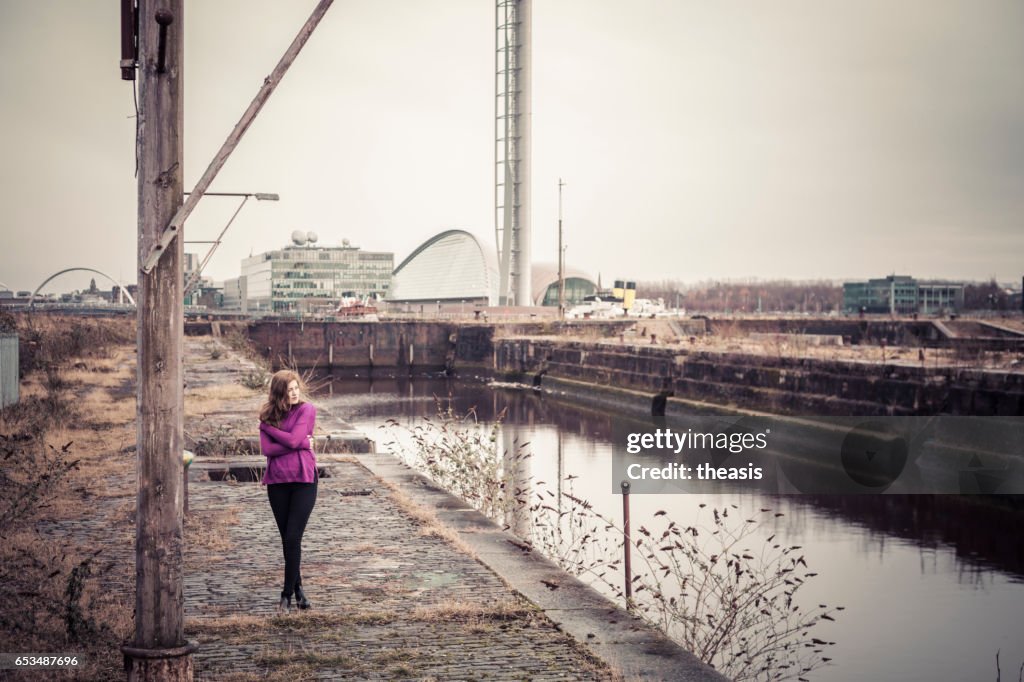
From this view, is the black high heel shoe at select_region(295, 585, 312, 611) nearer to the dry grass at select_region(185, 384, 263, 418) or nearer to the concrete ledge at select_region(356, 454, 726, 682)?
the concrete ledge at select_region(356, 454, 726, 682)

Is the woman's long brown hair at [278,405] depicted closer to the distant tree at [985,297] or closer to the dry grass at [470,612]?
the dry grass at [470,612]

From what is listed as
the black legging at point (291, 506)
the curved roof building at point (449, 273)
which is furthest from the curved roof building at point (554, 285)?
the black legging at point (291, 506)

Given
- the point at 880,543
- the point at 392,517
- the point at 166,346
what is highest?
the point at 166,346

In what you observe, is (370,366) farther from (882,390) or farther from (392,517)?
(392,517)

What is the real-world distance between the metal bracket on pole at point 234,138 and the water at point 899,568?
311 inches

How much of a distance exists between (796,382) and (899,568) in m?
15.3

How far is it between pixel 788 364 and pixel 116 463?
2127cm

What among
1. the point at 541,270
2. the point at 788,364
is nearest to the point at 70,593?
the point at 788,364

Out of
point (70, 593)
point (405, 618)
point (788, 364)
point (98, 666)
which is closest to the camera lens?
point (98, 666)

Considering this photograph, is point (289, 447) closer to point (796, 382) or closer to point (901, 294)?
point (796, 382)

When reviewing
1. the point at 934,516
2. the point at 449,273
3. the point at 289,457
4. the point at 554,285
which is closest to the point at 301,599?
the point at 289,457

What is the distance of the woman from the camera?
8102 millimetres

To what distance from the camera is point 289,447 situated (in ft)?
26.6

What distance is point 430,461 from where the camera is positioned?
1606cm
